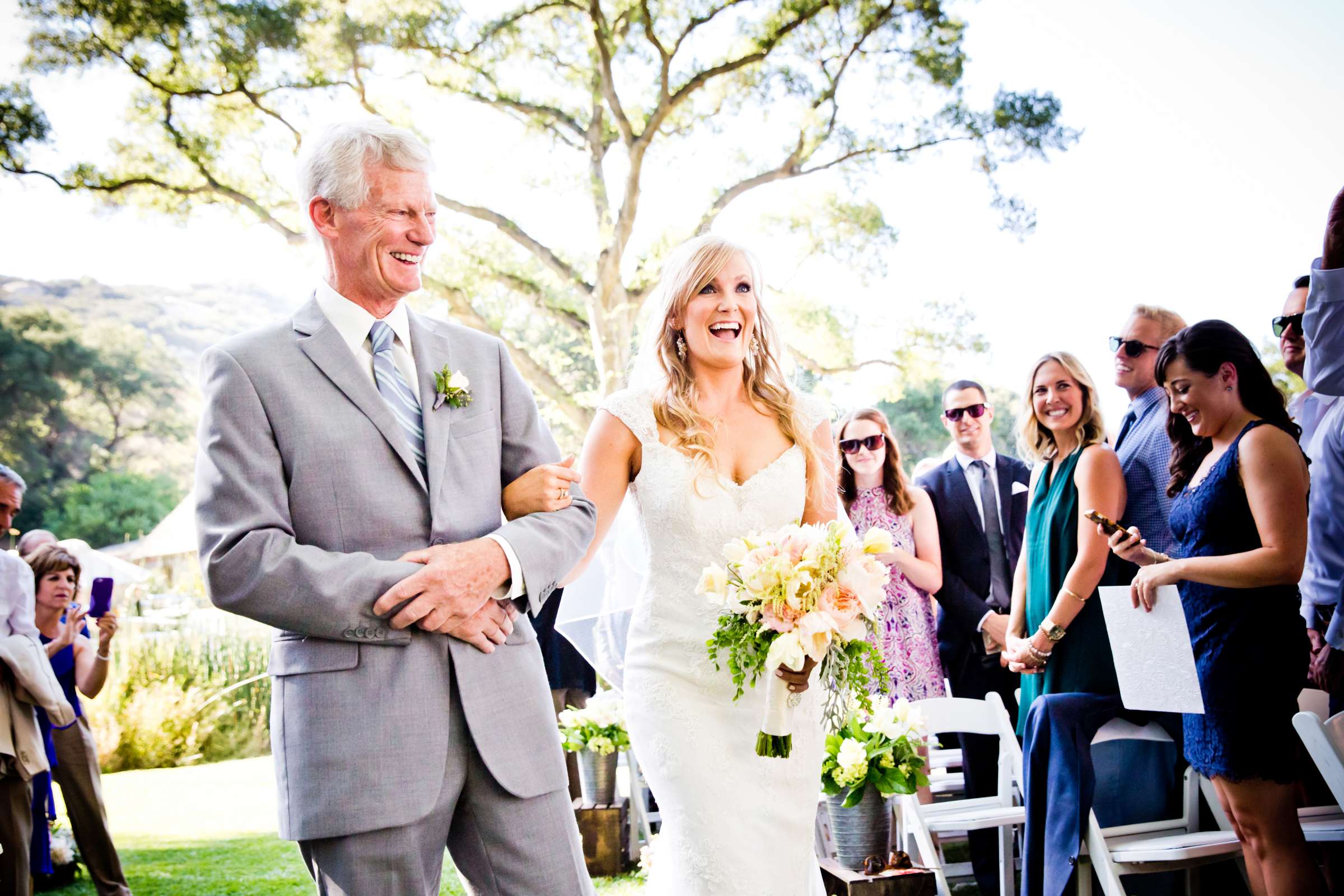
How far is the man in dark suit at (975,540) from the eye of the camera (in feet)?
20.0

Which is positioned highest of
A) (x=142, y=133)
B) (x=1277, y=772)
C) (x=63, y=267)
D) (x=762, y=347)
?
(x=63, y=267)

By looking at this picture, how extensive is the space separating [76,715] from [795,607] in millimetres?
4919

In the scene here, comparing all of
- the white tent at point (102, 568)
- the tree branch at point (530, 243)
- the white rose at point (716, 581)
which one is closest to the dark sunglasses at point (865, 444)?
the white rose at point (716, 581)

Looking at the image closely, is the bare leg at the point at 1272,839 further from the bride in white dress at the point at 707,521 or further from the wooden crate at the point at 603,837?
the wooden crate at the point at 603,837

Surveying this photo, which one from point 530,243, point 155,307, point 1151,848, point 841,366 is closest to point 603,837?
point 1151,848

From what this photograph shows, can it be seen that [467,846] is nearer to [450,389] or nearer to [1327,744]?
[450,389]

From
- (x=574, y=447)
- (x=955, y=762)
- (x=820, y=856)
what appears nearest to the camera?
(x=820, y=856)

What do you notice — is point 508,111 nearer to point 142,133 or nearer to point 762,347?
point 142,133

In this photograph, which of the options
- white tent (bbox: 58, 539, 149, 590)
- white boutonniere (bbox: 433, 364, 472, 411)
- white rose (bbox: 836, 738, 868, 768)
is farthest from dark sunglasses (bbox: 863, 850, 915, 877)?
white tent (bbox: 58, 539, 149, 590)

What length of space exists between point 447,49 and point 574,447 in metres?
8.07

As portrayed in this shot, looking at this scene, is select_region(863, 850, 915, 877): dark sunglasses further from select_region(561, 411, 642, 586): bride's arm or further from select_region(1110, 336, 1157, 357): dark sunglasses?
select_region(1110, 336, 1157, 357): dark sunglasses

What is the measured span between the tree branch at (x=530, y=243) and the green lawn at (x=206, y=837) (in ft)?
24.2

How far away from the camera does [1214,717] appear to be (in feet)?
11.6

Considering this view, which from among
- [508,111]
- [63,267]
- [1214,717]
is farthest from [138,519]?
[1214,717]
